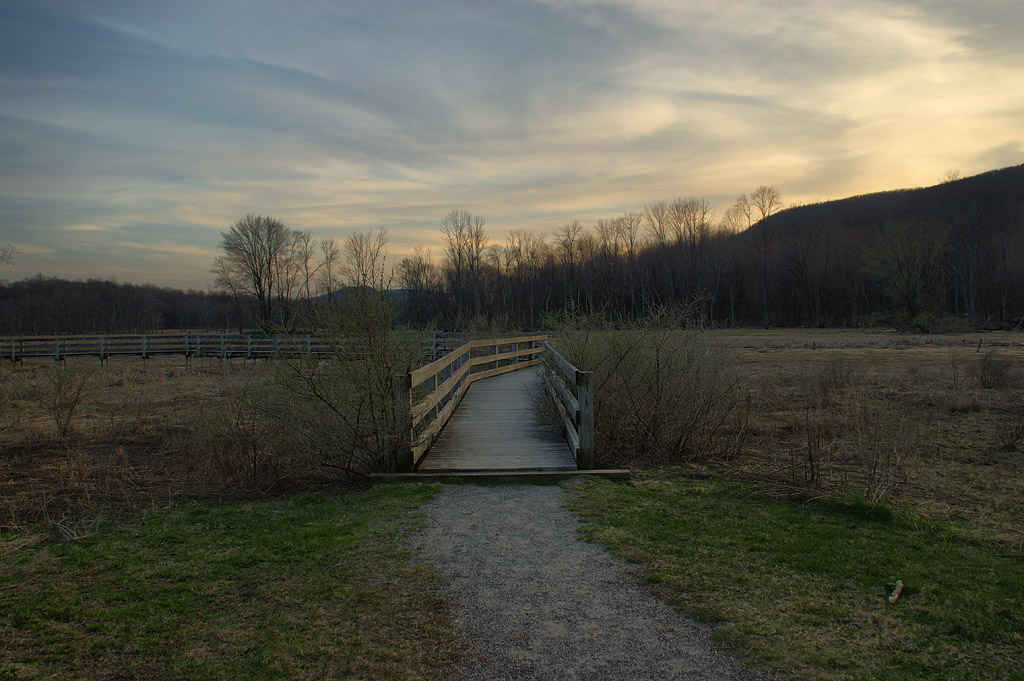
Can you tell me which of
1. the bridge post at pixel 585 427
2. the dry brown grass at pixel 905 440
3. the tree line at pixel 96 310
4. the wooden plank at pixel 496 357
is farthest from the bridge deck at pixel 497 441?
the tree line at pixel 96 310

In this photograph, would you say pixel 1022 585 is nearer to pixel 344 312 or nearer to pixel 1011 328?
pixel 344 312

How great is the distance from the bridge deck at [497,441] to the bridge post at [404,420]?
300mm

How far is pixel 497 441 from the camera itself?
8641 millimetres

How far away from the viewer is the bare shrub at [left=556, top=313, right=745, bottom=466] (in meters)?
8.11

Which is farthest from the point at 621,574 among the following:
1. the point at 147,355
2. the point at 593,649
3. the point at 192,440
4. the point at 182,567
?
the point at 147,355

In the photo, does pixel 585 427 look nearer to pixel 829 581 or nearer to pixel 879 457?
pixel 829 581

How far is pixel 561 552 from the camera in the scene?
454cm

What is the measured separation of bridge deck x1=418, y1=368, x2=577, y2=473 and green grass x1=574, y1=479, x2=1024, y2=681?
1.56 m

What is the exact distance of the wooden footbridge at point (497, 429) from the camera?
22.2ft

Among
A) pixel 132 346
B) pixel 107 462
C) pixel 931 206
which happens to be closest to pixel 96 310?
pixel 132 346

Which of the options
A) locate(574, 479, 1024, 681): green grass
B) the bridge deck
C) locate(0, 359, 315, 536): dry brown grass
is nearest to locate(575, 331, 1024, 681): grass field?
locate(574, 479, 1024, 681): green grass

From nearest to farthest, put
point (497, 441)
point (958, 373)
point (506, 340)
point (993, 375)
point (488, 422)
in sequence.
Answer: point (497, 441) → point (488, 422) → point (993, 375) → point (958, 373) → point (506, 340)

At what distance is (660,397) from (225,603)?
5.92 m

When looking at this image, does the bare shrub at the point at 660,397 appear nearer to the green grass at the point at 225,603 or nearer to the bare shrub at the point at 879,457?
the bare shrub at the point at 879,457
